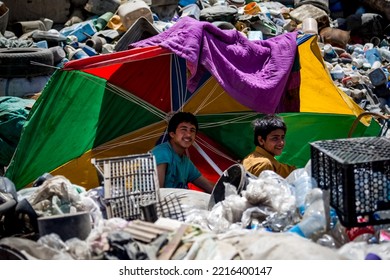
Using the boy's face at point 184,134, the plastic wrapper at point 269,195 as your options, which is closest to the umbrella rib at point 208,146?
the boy's face at point 184,134

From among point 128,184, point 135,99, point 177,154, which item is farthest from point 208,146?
point 128,184

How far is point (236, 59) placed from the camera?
5859mm

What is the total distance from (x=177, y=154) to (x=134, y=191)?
3.62 feet

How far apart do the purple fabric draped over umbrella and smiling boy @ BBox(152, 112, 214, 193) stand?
659 millimetres

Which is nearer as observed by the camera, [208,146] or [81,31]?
[208,146]

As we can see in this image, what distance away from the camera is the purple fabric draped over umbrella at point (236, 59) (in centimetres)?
553

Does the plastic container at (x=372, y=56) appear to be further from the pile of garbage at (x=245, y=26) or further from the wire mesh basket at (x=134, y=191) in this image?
the wire mesh basket at (x=134, y=191)

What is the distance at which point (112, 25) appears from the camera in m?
10.3

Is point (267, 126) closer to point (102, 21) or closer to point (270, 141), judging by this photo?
point (270, 141)

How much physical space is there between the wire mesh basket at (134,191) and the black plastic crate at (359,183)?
0.85m

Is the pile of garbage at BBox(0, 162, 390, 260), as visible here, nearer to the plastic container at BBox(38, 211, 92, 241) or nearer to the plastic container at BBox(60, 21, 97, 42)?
the plastic container at BBox(38, 211, 92, 241)

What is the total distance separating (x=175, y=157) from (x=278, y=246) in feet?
6.39

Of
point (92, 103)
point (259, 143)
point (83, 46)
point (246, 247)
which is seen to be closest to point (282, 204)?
point (246, 247)
